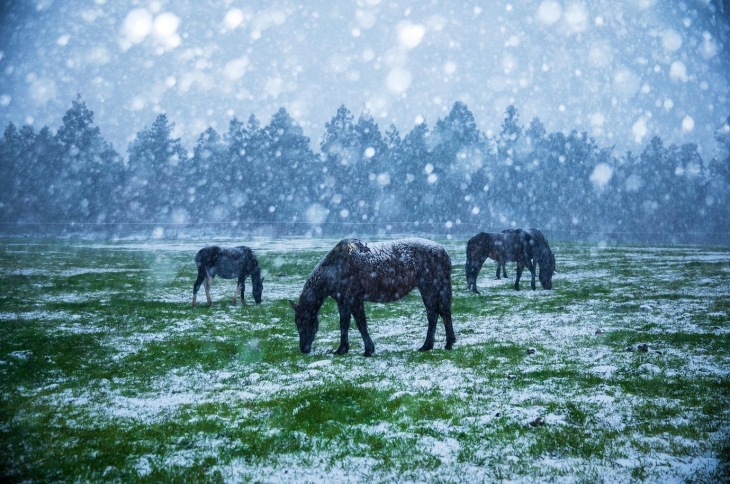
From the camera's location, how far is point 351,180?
87500 millimetres

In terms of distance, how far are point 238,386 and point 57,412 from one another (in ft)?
8.41

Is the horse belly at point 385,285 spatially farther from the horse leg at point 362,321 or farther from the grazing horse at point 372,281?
the horse leg at point 362,321

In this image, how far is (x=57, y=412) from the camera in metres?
6.55

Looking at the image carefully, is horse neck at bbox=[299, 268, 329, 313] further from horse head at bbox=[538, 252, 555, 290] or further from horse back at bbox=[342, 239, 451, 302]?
horse head at bbox=[538, 252, 555, 290]

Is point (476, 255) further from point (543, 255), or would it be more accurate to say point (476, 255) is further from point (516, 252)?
point (543, 255)

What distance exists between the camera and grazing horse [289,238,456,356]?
31.0 feet

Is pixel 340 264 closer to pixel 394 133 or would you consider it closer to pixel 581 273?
pixel 581 273

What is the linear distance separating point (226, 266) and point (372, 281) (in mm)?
8655

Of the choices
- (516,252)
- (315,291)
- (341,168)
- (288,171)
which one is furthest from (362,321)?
(288,171)

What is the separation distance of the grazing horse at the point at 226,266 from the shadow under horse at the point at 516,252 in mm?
9017

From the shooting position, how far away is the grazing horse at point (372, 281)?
9.44 metres

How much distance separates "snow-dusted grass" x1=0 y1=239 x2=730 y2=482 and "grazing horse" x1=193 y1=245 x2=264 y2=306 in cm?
182

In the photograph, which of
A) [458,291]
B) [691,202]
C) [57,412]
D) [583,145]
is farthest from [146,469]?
[691,202]

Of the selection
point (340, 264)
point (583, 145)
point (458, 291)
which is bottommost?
point (458, 291)
